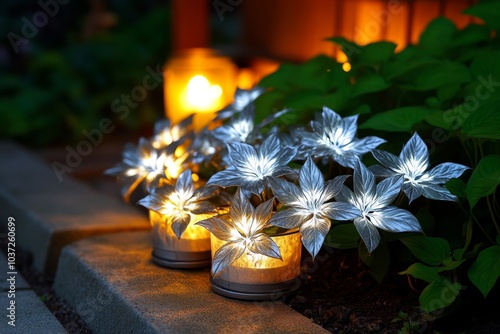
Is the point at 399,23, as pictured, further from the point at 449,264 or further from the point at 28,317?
the point at 28,317

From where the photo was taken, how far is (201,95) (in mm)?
4793

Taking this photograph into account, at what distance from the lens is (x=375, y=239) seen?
2.01 m

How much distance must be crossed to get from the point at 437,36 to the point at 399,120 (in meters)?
0.72

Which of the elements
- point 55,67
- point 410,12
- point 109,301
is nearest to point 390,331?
point 109,301

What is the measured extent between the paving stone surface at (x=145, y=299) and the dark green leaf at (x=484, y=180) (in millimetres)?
577

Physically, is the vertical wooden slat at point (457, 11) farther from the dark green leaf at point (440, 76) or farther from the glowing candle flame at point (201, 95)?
the glowing candle flame at point (201, 95)

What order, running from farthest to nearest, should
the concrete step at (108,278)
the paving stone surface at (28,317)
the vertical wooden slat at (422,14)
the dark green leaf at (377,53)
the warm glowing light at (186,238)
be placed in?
the vertical wooden slat at (422,14)
the dark green leaf at (377,53)
the warm glowing light at (186,238)
the paving stone surface at (28,317)
the concrete step at (108,278)

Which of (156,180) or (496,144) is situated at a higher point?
(496,144)

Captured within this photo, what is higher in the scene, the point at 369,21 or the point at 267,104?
the point at 369,21

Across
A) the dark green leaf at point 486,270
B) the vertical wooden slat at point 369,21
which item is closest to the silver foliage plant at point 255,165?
the dark green leaf at point 486,270

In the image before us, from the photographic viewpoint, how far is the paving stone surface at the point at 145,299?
2086 millimetres

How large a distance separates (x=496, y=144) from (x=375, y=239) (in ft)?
2.08

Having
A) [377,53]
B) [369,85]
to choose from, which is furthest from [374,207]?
[377,53]

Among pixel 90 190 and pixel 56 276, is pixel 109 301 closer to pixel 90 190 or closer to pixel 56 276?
pixel 56 276
